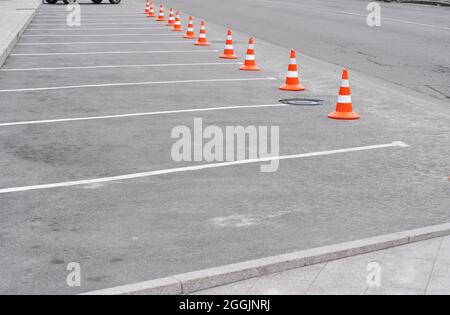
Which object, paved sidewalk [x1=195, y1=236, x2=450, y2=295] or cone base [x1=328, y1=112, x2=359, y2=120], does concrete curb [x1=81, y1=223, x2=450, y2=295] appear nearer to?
paved sidewalk [x1=195, y1=236, x2=450, y2=295]

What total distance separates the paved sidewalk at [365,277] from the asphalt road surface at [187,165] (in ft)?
1.46

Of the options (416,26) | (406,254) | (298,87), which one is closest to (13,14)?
(416,26)

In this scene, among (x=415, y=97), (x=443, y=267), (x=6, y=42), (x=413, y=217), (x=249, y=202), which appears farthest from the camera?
(x=6, y=42)

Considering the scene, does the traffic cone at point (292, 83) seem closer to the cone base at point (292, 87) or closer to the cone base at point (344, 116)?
the cone base at point (292, 87)

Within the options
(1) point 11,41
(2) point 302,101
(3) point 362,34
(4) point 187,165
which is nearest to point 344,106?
(2) point 302,101

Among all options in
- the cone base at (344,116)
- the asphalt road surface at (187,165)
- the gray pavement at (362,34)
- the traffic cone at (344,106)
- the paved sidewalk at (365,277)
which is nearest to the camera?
the paved sidewalk at (365,277)

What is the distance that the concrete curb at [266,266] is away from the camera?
5.18 metres

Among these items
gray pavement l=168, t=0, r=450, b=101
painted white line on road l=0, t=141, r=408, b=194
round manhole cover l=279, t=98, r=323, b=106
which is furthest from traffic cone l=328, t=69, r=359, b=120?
gray pavement l=168, t=0, r=450, b=101

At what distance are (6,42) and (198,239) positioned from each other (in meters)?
14.3

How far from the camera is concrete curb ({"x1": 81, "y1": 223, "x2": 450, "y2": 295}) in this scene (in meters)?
5.18

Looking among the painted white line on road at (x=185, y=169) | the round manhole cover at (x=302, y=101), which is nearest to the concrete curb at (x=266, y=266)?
the painted white line on road at (x=185, y=169)

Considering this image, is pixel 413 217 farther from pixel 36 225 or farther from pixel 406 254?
pixel 36 225

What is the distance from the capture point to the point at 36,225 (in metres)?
6.73

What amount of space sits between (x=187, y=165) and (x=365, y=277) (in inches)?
145
